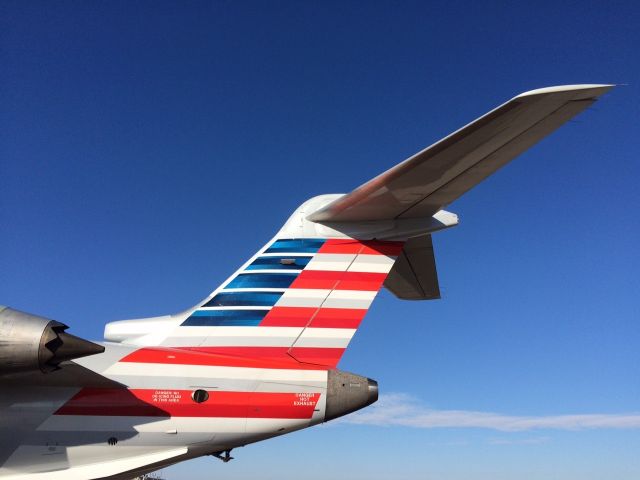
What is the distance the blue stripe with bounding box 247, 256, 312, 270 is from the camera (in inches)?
225

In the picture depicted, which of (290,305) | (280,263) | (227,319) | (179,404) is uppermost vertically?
(280,263)

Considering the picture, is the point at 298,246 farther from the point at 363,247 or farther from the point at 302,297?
the point at 363,247

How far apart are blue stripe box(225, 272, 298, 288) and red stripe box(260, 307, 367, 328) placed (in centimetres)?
27

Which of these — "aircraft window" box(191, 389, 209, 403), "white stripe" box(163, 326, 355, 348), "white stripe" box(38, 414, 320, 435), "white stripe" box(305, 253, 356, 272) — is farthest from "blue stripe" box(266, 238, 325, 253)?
"white stripe" box(38, 414, 320, 435)

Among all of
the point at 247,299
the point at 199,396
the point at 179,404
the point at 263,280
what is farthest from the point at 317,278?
the point at 179,404

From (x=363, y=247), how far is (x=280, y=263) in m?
0.90

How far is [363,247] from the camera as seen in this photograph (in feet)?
19.0

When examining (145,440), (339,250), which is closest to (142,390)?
(145,440)

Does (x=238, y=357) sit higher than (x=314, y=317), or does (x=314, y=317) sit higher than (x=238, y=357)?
(x=314, y=317)

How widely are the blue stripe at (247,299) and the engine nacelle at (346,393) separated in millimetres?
954

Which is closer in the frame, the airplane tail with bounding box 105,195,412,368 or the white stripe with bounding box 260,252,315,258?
the airplane tail with bounding box 105,195,412,368

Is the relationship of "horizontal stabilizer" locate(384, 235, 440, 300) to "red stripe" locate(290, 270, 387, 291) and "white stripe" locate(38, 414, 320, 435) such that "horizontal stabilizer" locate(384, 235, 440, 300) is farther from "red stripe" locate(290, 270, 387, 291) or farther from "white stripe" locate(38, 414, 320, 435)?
"white stripe" locate(38, 414, 320, 435)

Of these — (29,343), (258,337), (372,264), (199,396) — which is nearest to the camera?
(29,343)

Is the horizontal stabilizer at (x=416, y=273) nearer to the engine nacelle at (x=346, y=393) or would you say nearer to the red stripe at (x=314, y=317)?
the red stripe at (x=314, y=317)
